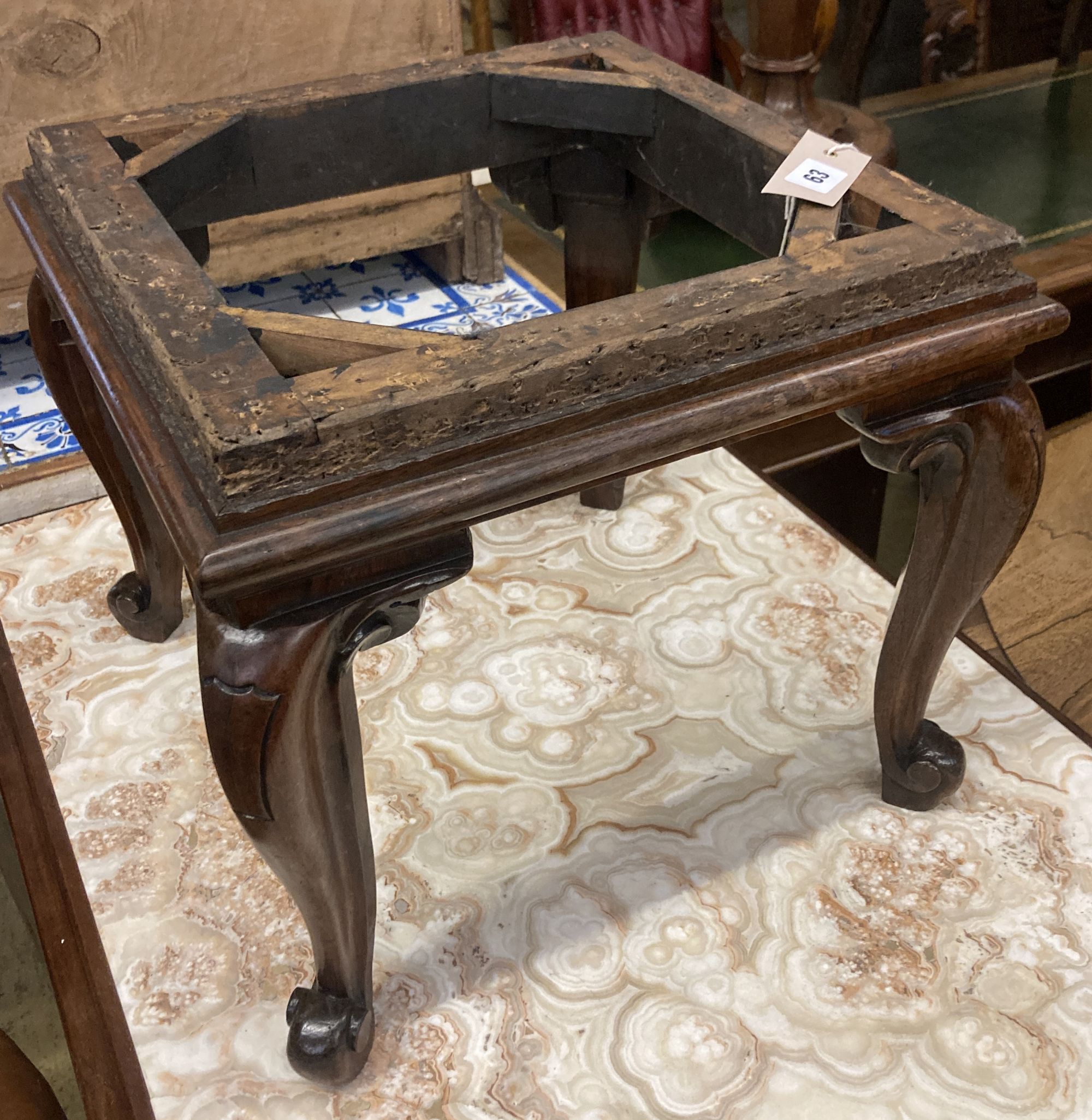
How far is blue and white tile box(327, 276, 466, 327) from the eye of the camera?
212 centimetres

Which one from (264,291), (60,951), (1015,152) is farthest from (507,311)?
(1015,152)

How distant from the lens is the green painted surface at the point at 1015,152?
2.53 meters

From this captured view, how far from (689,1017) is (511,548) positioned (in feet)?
2.44

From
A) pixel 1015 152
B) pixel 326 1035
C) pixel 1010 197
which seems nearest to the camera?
pixel 326 1035

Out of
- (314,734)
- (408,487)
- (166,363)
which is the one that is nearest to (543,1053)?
(314,734)

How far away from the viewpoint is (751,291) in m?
0.80

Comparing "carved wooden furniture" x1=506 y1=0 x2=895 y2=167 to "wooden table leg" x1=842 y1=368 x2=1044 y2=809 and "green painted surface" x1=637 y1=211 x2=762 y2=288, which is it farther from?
"wooden table leg" x1=842 y1=368 x2=1044 y2=809

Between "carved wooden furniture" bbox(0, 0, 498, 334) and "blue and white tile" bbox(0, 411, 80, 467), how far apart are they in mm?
173

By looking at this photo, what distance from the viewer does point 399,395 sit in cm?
70

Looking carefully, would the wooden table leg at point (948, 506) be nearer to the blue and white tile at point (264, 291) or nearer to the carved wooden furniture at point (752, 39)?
the carved wooden furniture at point (752, 39)

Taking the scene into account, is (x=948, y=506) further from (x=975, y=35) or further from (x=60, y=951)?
(x=975, y=35)

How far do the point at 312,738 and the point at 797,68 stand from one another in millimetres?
1888

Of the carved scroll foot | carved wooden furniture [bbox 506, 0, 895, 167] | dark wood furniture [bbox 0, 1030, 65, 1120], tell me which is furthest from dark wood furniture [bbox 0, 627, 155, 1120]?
carved wooden furniture [bbox 506, 0, 895, 167]

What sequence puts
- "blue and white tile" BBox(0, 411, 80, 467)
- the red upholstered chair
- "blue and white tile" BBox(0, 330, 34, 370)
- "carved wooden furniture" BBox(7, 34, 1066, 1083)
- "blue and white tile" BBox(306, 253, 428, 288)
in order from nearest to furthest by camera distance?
1. "carved wooden furniture" BBox(7, 34, 1066, 1083)
2. "blue and white tile" BBox(0, 411, 80, 467)
3. "blue and white tile" BBox(0, 330, 34, 370)
4. "blue and white tile" BBox(306, 253, 428, 288)
5. the red upholstered chair
